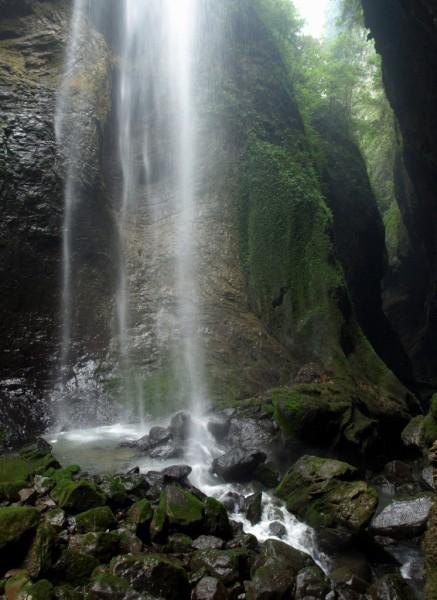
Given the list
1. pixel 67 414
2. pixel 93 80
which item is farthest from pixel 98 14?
pixel 67 414

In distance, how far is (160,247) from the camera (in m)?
14.8

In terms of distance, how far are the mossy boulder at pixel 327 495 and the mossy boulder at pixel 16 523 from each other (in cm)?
337

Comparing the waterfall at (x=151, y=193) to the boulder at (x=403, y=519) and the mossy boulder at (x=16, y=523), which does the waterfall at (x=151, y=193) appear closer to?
the boulder at (x=403, y=519)

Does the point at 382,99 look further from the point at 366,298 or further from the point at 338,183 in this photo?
the point at 366,298

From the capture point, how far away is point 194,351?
12.2 m

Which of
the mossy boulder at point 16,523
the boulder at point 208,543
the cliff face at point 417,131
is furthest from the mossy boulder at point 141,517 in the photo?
the cliff face at point 417,131

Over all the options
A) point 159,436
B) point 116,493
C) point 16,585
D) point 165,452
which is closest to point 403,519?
point 116,493

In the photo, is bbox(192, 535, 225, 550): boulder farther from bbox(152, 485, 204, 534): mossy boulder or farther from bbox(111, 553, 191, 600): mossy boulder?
bbox(111, 553, 191, 600): mossy boulder

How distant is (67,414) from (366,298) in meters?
13.8

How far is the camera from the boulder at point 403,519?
5.93 m

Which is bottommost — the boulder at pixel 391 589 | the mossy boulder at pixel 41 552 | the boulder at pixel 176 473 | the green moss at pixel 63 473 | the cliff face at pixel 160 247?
the boulder at pixel 391 589

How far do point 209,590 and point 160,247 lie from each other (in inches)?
452

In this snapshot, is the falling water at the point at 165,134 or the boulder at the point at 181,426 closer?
the boulder at the point at 181,426

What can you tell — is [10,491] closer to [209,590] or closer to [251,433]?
[209,590]
